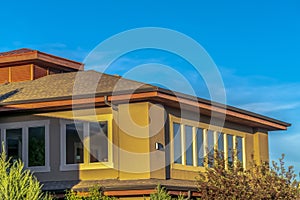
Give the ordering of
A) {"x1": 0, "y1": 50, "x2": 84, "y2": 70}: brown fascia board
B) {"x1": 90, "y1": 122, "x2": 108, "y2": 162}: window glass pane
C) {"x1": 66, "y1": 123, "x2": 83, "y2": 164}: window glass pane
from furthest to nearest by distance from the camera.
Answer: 1. {"x1": 0, "y1": 50, "x2": 84, "y2": 70}: brown fascia board
2. {"x1": 66, "y1": 123, "x2": 83, "y2": 164}: window glass pane
3. {"x1": 90, "y1": 122, "x2": 108, "y2": 162}: window glass pane

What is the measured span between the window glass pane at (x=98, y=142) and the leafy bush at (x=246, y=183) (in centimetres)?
339

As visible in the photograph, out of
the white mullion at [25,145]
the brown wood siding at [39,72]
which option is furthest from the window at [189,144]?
the brown wood siding at [39,72]

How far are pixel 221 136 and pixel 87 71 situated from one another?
5.70m

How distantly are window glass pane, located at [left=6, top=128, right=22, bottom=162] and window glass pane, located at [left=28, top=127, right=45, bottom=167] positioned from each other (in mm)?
376

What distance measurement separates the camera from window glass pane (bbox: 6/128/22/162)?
23688 millimetres

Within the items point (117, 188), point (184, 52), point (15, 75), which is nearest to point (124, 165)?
point (117, 188)

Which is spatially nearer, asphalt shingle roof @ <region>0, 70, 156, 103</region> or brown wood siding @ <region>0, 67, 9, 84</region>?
asphalt shingle roof @ <region>0, 70, 156, 103</region>

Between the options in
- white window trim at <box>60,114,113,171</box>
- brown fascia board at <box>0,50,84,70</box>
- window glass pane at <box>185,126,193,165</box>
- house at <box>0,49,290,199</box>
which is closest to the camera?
house at <box>0,49,290,199</box>

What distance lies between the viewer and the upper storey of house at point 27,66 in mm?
26750

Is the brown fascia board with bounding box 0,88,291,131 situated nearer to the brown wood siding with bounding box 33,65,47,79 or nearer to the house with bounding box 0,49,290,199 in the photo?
the house with bounding box 0,49,290,199

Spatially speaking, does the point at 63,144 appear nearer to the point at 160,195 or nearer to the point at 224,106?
the point at 160,195

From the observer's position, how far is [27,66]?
88.6 feet

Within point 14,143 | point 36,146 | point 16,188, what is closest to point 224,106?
point 36,146

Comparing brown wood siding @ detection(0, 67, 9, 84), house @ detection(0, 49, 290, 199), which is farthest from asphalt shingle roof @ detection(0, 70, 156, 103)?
brown wood siding @ detection(0, 67, 9, 84)
